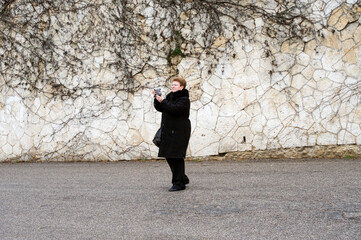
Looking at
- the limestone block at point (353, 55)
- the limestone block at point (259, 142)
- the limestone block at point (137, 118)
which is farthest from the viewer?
the limestone block at point (137, 118)

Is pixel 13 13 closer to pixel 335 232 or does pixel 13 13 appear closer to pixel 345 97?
pixel 345 97

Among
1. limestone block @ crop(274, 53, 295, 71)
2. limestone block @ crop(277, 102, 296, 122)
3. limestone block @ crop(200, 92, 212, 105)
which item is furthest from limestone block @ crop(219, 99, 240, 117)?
limestone block @ crop(274, 53, 295, 71)

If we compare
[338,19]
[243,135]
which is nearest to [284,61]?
[338,19]

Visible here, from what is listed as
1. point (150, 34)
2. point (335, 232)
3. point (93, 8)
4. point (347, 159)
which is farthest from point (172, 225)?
point (93, 8)

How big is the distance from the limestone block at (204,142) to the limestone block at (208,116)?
85 millimetres

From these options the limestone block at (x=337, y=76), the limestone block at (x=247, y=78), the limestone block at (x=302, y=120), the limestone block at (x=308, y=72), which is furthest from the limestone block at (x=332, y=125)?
the limestone block at (x=247, y=78)

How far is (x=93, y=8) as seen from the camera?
10.1 m

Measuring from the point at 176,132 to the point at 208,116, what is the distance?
293 centimetres

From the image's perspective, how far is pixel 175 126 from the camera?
21.9ft

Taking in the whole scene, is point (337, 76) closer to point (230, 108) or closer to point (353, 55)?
point (353, 55)

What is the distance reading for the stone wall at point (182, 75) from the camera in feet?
30.0

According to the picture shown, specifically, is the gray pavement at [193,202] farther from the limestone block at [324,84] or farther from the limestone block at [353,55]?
the limestone block at [353,55]

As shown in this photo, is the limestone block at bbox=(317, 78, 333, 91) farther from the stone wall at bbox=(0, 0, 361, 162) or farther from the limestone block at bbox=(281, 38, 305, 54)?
the limestone block at bbox=(281, 38, 305, 54)

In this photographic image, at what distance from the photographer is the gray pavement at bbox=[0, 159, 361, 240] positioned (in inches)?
181
